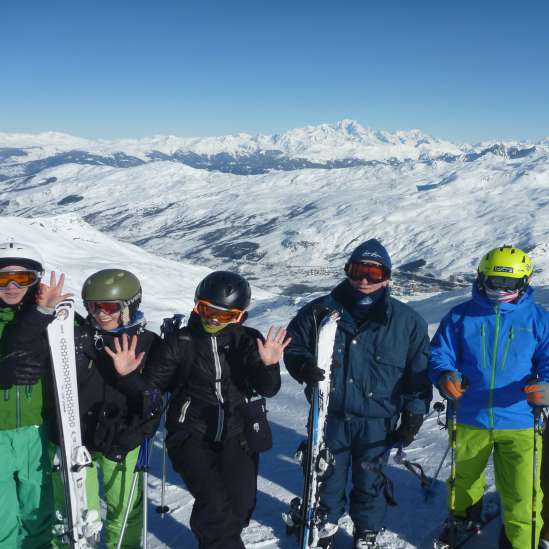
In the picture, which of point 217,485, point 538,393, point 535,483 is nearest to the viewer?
point 538,393

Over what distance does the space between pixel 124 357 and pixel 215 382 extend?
88 cm

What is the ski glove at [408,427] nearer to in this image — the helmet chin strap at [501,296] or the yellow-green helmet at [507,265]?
the helmet chin strap at [501,296]

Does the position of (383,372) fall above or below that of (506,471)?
above

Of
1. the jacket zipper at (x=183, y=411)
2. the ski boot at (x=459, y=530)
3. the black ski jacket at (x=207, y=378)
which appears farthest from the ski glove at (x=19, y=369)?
the ski boot at (x=459, y=530)

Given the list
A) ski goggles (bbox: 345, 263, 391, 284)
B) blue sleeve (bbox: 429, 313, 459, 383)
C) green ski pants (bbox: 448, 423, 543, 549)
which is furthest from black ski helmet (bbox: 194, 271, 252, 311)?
green ski pants (bbox: 448, 423, 543, 549)

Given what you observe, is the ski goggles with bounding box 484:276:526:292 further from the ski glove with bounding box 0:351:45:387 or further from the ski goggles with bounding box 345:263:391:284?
the ski glove with bounding box 0:351:45:387

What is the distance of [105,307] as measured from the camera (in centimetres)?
475

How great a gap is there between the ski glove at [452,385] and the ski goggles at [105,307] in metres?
3.12

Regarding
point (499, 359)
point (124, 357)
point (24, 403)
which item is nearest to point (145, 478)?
point (124, 357)

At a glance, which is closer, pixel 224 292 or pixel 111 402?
pixel 111 402

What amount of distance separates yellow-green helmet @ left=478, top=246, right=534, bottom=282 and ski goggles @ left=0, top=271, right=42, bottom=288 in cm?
426

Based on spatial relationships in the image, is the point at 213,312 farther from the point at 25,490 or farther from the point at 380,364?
the point at 25,490

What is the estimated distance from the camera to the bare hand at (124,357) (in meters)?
4.42

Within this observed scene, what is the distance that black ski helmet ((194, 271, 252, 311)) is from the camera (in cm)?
471
